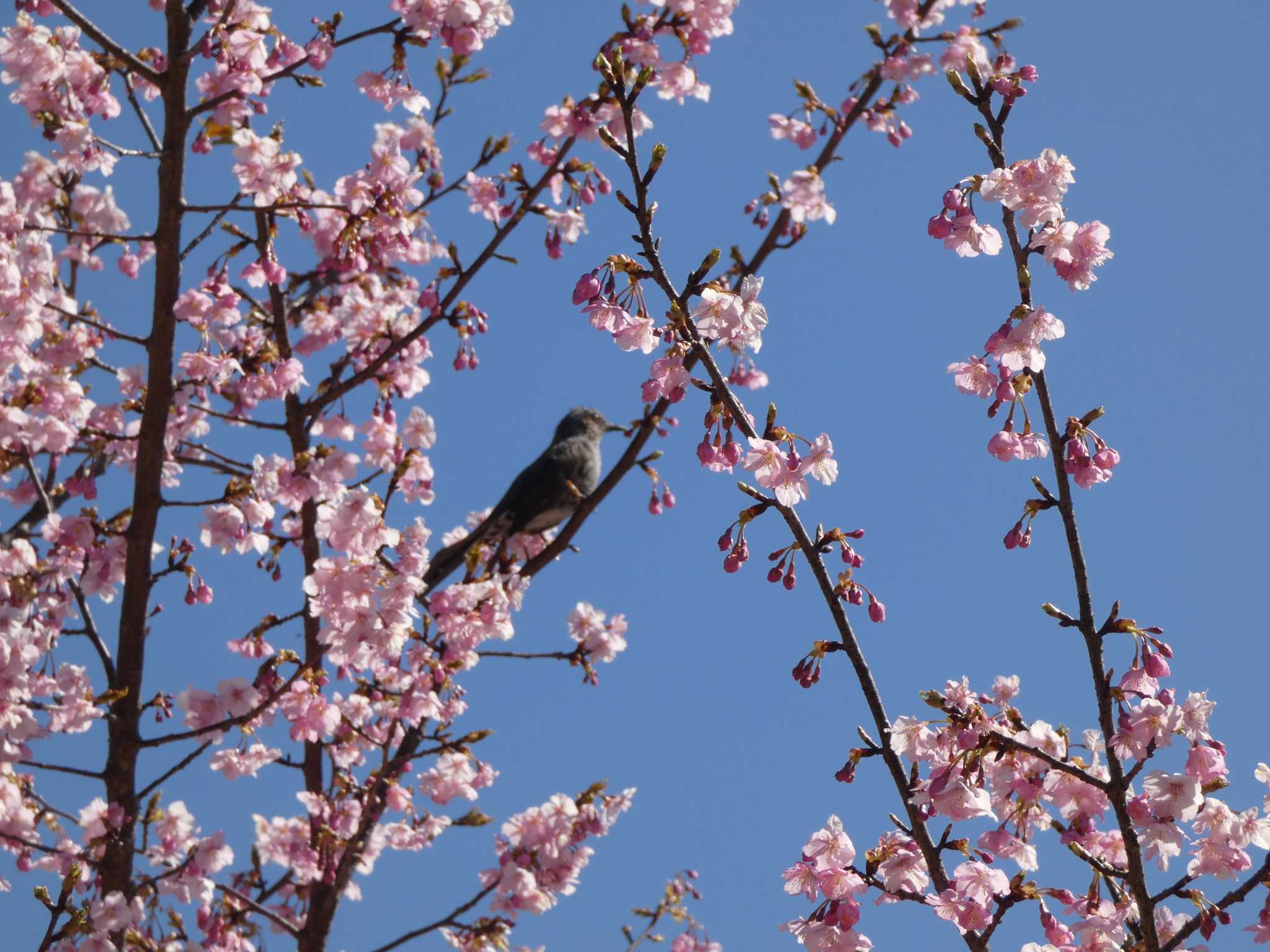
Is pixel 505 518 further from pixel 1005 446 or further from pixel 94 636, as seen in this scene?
pixel 1005 446

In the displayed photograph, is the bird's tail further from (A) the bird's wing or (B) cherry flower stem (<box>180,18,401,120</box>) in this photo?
(B) cherry flower stem (<box>180,18,401,120</box>)

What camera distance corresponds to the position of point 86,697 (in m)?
4.81

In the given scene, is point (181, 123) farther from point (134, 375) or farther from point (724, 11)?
point (724, 11)

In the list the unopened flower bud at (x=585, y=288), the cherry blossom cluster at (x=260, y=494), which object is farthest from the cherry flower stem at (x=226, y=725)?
the unopened flower bud at (x=585, y=288)

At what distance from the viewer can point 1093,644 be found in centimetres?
259

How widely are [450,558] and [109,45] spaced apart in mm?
2631

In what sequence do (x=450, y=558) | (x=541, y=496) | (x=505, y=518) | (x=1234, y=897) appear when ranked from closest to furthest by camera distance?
(x=1234, y=897) < (x=450, y=558) < (x=505, y=518) < (x=541, y=496)

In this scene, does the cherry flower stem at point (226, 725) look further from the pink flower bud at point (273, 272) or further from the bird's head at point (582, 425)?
the bird's head at point (582, 425)

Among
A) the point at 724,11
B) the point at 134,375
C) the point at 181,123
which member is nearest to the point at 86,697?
the point at 134,375

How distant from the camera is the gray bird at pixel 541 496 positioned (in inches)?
231

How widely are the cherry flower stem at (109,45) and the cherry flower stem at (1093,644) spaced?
336 cm

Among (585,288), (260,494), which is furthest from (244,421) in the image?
(585,288)

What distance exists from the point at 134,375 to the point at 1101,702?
4456 mm

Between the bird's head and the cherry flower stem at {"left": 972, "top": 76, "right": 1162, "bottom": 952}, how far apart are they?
185 inches
